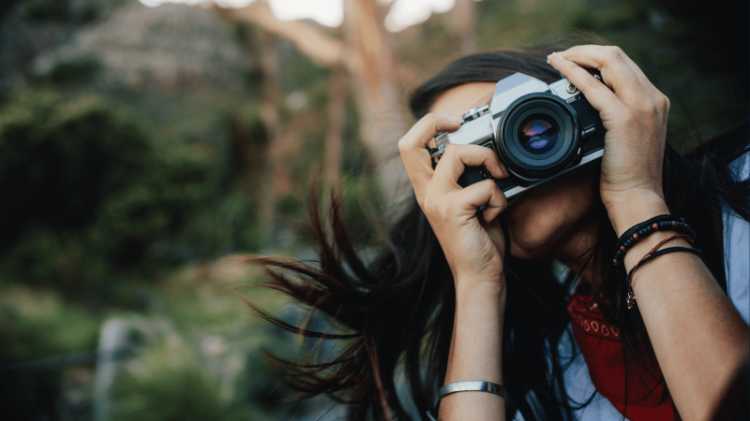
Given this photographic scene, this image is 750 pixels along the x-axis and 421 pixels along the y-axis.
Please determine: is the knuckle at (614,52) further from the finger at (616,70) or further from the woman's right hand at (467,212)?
the woman's right hand at (467,212)

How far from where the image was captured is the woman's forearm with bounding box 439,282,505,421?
83cm

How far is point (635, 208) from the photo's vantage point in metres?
0.77

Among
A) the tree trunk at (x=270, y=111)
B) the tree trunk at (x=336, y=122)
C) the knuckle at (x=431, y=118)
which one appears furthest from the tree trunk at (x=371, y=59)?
the tree trunk at (x=270, y=111)

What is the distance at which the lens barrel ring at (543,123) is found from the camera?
836 mm

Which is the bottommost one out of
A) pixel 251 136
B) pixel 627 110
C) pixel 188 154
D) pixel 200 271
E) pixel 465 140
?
pixel 627 110

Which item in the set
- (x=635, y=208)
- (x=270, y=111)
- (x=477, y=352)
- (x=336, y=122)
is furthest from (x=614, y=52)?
(x=270, y=111)

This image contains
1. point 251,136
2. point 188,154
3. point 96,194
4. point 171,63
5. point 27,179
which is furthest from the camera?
point 251,136

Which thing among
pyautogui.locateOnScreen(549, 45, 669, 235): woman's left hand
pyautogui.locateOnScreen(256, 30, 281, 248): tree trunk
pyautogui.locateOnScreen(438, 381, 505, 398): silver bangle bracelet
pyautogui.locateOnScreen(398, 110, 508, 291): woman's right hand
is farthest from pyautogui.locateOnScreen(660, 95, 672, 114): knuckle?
pyautogui.locateOnScreen(256, 30, 281, 248): tree trunk

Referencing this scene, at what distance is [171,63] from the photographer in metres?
9.86

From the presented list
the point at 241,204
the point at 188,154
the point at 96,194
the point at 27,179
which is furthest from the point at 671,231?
the point at 241,204

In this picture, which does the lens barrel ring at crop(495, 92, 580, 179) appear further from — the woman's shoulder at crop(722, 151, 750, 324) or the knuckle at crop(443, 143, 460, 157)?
the woman's shoulder at crop(722, 151, 750, 324)

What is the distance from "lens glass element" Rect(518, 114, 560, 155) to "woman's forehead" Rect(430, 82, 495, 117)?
0.68 feet

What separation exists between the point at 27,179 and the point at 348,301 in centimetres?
693

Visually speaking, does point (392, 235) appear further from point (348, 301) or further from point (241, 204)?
point (241, 204)
